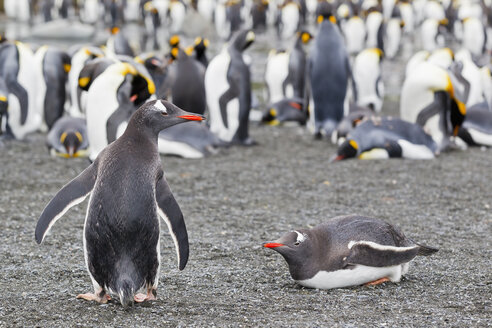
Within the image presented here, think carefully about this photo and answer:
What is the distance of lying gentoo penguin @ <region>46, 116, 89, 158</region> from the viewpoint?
792 cm

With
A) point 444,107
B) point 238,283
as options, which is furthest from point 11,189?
point 444,107

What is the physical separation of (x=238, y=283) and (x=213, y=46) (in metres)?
18.9

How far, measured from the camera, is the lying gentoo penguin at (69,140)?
792cm

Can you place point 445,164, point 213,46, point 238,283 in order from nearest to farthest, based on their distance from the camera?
point 238,283 → point 445,164 → point 213,46

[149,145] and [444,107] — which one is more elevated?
[149,145]

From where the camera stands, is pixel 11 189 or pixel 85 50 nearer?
pixel 11 189

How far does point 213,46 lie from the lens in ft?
74.2

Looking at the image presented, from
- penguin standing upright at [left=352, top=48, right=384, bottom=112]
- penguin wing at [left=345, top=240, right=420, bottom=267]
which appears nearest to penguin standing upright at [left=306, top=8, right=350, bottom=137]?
penguin standing upright at [left=352, top=48, right=384, bottom=112]

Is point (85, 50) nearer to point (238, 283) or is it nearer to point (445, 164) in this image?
point (445, 164)

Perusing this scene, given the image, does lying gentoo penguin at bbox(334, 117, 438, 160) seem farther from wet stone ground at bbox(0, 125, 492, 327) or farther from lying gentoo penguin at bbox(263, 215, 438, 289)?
lying gentoo penguin at bbox(263, 215, 438, 289)

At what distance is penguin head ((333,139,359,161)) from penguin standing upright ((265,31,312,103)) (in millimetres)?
4269

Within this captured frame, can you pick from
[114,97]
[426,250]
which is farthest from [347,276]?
[114,97]

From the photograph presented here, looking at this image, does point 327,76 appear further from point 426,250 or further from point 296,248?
point 296,248

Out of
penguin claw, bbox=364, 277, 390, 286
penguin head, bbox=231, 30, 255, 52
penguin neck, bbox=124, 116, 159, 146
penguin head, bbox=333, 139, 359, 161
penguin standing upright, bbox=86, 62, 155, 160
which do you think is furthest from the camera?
penguin head, bbox=231, 30, 255, 52
